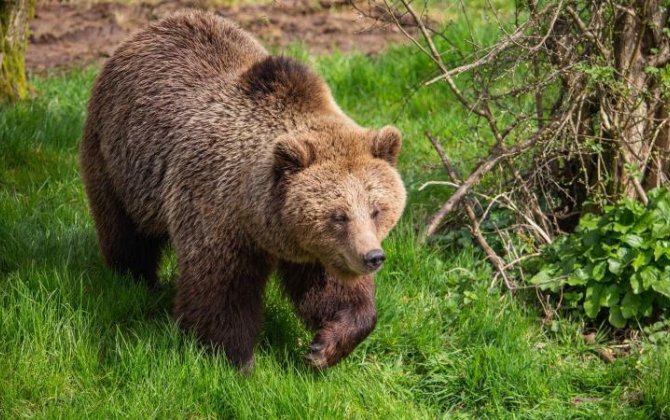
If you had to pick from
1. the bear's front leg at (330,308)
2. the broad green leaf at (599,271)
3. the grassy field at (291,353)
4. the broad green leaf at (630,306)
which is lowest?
the grassy field at (291,353)

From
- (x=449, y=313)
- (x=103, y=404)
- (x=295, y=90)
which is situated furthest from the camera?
(x=449, y=313)

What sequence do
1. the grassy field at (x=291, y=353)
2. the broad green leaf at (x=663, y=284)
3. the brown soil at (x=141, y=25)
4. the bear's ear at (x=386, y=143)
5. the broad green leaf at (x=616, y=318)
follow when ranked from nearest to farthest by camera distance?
the grassy field at (x=291, y=353) → the bear's ear at (x=386, y=143) → the broad green leaf at (x=663, y=284) → the broad green leaf at (x=616, y=318) → the brown soil at (x=141, y=25)

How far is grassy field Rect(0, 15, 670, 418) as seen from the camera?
4.52 m

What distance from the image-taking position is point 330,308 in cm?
512

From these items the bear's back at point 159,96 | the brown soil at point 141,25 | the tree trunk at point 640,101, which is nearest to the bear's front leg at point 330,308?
the bear's back at point 159,96

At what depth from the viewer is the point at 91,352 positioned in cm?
479

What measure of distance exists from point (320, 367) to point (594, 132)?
2.40 m

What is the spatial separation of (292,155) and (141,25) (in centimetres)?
601

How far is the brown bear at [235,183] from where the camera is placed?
15.4 feet

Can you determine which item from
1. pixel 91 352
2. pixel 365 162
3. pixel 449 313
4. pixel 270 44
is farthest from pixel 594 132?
pixel 270 44

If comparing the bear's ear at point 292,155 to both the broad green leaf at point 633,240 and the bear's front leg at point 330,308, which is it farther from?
the broad green leaf at point 633,240

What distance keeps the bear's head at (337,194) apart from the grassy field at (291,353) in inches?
26.0

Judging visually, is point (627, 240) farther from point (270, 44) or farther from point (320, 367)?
point (270, 44)

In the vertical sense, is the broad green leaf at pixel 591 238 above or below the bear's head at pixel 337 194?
below
